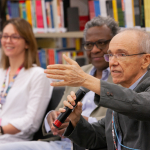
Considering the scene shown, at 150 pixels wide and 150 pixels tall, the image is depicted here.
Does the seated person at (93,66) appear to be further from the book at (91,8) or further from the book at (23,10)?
the book at (23,10)

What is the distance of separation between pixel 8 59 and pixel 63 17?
82 centimetres

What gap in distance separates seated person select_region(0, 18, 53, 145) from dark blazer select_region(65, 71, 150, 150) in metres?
0.63

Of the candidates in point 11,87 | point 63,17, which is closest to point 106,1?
point 63,17

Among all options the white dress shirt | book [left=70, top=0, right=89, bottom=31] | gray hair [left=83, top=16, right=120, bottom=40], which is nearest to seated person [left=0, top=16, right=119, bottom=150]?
gray hair [left=83, top=16, right=120, bottom=40]

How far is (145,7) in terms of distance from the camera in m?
2.01

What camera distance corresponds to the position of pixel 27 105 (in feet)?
6.57

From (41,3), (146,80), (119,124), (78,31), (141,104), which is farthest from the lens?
(41,3)

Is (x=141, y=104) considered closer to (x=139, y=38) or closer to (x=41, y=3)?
(x=139, y=38)

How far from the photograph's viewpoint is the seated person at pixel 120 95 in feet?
3.17

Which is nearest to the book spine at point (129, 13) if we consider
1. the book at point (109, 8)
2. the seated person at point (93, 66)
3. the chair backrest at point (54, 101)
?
the book at point (109, 8)

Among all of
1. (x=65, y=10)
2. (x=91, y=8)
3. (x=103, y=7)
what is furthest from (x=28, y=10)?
(x=103, y=7)

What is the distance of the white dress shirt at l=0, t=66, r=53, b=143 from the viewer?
76.4 inches

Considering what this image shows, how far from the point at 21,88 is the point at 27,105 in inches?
5.8

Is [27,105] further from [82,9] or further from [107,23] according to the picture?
[82,9]
